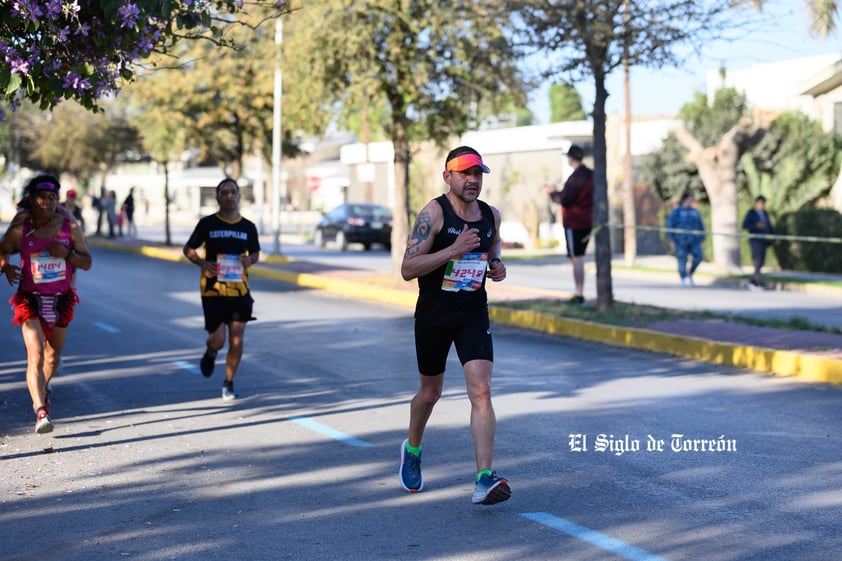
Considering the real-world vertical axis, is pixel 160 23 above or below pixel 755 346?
above

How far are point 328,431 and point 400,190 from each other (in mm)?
13886

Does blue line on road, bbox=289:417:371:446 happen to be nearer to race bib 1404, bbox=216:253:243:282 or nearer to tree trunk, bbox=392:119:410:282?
race bib 1404, bbox=216:253:243:282

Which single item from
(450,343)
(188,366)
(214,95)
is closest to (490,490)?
(450,343)

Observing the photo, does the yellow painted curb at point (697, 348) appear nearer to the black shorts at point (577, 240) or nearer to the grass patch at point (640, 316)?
the grass patch at point (640, 316)

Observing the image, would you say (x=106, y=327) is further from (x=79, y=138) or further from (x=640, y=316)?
(x=79, y=138)

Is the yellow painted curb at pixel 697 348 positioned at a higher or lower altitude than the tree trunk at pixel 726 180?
lower

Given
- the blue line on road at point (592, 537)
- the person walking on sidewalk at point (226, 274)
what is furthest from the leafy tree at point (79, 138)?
the blue line on road at point (592, 537)

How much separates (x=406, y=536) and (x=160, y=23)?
497 cm

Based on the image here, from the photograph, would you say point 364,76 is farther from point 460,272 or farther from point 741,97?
point 741,97

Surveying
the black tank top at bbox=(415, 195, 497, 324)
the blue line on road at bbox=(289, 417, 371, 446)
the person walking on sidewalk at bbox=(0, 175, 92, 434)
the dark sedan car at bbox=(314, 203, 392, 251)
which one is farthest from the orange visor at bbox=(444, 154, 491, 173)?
the dark sedan car at bbox=(314, 203, 392, 251)

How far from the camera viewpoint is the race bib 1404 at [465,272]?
22.4 ft

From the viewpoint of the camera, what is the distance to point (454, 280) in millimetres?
6844

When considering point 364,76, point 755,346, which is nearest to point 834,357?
point 755,346

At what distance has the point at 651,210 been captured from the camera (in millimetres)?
40375
